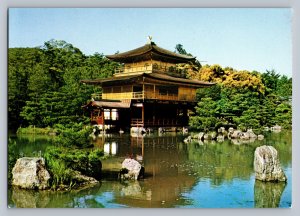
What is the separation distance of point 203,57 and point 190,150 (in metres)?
1.85

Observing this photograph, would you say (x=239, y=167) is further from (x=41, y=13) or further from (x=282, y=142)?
(x=41, y=13)

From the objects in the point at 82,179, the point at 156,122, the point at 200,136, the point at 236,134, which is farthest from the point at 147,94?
the point at 82,179

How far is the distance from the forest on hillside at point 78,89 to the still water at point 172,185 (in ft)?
1.59

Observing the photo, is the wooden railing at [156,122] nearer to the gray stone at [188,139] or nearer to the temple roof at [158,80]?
the gray stone at [188,139]

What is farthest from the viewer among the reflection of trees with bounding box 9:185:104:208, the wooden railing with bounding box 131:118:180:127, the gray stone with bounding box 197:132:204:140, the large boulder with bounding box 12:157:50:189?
the gray stone with bounding box 197:132:204:140

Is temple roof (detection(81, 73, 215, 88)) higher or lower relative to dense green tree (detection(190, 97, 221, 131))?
higher

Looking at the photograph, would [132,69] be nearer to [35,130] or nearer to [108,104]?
[108,104]

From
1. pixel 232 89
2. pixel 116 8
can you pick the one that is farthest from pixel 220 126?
pixel 116 8

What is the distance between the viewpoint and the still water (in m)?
4.56

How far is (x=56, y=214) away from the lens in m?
4.52

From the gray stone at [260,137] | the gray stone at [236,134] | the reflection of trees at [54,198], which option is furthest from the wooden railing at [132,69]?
the reflection of trees at [54,198]

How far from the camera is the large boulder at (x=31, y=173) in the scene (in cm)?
465

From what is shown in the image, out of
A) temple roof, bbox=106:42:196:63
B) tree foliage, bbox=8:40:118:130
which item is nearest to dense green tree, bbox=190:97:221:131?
temple roof, bbox=106:42:196:63

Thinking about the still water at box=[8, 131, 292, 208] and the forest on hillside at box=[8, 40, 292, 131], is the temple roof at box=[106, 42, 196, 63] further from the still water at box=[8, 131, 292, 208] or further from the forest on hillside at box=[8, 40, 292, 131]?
the still water at box=[8, 131, 292, 208]
